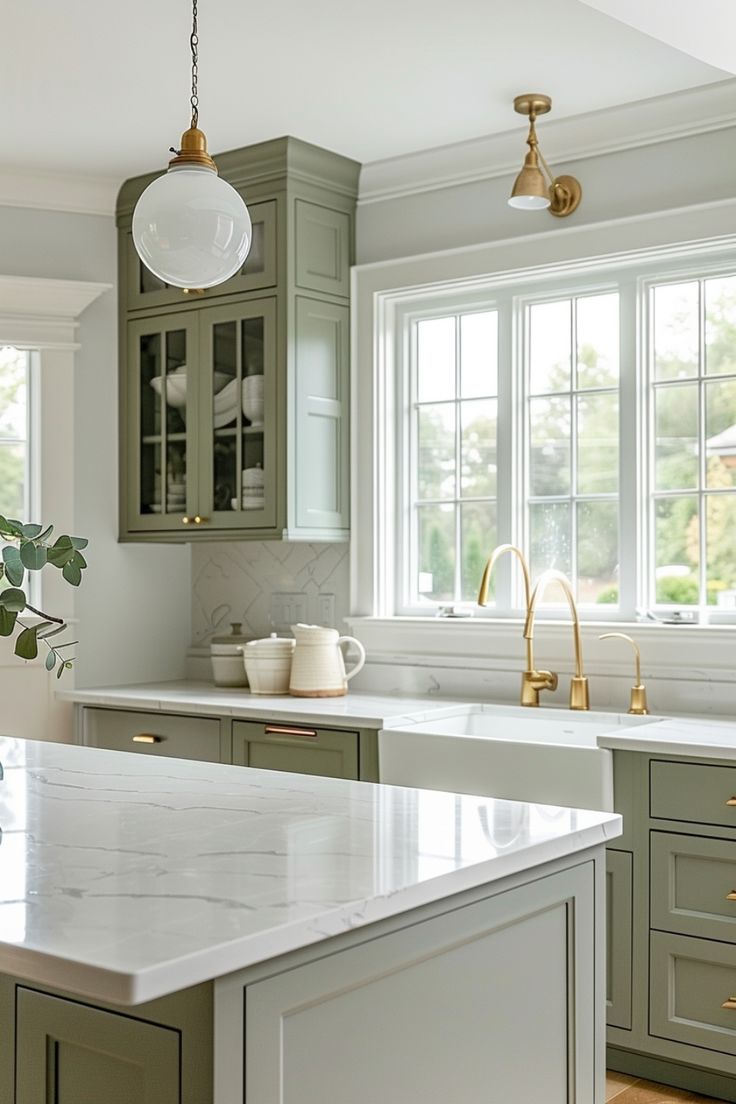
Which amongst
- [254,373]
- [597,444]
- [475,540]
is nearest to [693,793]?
[597,444]

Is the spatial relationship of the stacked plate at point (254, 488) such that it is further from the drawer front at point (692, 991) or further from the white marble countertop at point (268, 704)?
the drawer front at point (692, 991)

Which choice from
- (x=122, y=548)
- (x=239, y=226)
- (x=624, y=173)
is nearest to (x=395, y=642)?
(x=122, y=548)

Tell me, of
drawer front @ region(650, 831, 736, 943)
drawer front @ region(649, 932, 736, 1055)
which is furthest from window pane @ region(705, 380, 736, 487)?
drawer front @ region(649, 932, 736, 1055)

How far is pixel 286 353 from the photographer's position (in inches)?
165

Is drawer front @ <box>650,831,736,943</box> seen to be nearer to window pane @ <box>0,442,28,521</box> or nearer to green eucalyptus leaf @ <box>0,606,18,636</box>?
green eucalyptus leaf @ <box>0,606,18,636</box>

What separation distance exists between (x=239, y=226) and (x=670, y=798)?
1819 mm

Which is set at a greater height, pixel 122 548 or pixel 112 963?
pixel 122 548

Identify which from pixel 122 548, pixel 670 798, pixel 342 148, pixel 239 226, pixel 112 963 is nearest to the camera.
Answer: pixel 112 963

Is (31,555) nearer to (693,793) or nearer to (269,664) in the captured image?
(693,793)

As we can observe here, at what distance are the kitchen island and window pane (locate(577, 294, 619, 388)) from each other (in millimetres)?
2271

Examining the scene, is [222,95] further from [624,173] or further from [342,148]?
[624,173]

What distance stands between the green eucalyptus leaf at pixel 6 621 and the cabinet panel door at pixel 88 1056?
0.44 m

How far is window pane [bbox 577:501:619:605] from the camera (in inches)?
156

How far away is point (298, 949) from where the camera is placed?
1348 millimetres
